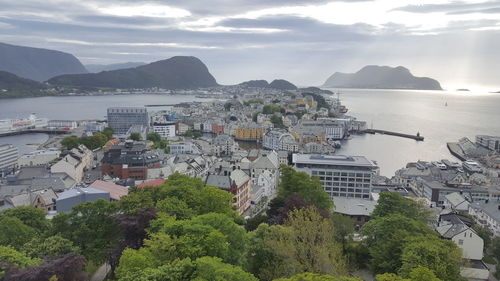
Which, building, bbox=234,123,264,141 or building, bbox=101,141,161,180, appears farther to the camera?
building, bbox=234,123,264,141

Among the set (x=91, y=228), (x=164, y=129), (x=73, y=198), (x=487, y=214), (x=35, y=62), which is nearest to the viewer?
(x=91, y=228)

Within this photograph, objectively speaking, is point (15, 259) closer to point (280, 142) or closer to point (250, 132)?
point (280, 142)

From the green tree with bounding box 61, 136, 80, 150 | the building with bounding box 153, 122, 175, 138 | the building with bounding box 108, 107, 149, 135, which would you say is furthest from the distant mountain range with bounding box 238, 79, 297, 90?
the green tree with bounding box 61, 136, 80, 150

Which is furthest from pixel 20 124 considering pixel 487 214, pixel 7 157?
pixel 487 214

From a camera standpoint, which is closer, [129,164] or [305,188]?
[305,188]

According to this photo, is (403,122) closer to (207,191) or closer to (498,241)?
(498,241)

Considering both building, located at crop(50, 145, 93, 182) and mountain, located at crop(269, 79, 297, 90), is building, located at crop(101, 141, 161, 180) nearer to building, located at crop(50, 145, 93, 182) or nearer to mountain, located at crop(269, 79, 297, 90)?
building, located at crop(50, 145, 93, 182)

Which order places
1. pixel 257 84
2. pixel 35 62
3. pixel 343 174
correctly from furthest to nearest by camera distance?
pixel 35 62 < pixel 257 84 < pixel 343 174
